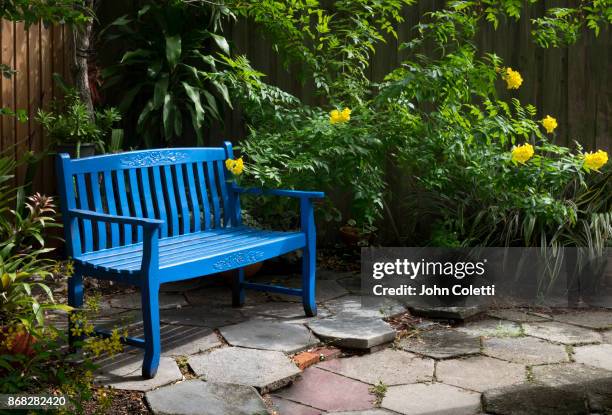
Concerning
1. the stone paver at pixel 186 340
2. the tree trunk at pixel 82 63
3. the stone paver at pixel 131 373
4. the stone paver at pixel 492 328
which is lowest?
the stone paver at pixel 492 328

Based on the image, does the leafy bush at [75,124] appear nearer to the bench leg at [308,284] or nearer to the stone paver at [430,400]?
the bench leg at [308,284]

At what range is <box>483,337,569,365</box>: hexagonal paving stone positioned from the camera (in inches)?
176

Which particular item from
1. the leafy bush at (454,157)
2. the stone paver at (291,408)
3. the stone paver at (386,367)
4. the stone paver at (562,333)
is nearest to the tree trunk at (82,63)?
the leafy bush at (454,157)

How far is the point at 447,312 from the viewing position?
5230 mm

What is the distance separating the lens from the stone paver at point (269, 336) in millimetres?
4492

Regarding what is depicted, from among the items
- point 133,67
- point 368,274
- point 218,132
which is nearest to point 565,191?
point 368,274

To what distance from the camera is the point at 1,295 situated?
13.2ft

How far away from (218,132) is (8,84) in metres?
1.73

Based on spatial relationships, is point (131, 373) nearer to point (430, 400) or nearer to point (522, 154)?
point (430, 400)

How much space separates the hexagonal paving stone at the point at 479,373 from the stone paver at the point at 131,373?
4.14ft

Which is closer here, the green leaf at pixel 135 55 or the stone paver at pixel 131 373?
the stone paver at pixel 131 373

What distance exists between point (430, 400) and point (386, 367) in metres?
0.51

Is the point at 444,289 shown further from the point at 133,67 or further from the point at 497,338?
the point at 133,67

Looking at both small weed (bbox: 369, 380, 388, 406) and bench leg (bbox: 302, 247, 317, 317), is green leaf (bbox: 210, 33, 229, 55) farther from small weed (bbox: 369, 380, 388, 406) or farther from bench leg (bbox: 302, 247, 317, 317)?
small weed (bbox: 369, 380, 388, 406)
